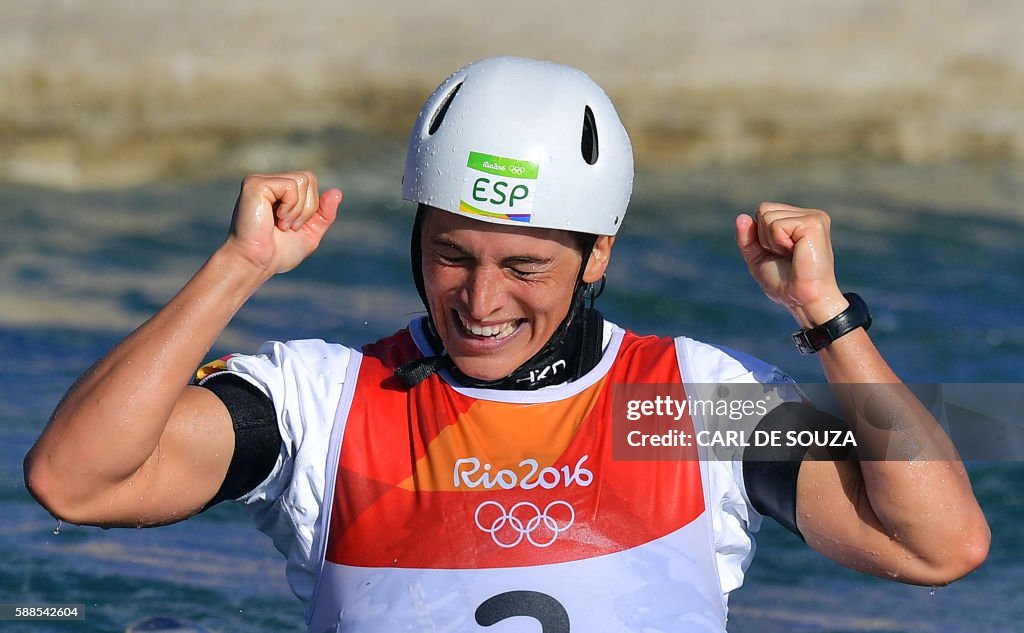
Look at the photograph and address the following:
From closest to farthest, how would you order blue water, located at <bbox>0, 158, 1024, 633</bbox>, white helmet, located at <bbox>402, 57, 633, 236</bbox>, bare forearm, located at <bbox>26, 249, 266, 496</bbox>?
bare forearm, located at <bbox>26, 249, 266, 496</bbox>, white helmet, located at <bbox>402, 57, 633, 236</bbox>, blue water, located at <bbox>0, 158, 1024, 633</bbox>

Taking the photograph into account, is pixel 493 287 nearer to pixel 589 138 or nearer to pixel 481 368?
pixel 481 368

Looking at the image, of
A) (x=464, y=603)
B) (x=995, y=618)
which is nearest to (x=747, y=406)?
(x=464, y=603)

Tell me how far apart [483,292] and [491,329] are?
0.15 meters

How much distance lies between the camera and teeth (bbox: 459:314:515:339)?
370 centimetres

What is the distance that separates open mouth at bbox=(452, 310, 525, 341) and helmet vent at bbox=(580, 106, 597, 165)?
19.6 inches

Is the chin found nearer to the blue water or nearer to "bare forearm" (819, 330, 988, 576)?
"bare forearm" (819, 330, 988, 576)

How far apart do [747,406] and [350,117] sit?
10.1 m

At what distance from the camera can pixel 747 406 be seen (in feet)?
12.3

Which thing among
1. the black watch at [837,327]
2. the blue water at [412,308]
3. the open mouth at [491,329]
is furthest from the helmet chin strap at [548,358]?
the blue water at [412,308]

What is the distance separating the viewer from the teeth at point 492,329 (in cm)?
370

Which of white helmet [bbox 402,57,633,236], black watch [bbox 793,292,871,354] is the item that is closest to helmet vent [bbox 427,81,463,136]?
white helmet [bbox 402,57,633,236]

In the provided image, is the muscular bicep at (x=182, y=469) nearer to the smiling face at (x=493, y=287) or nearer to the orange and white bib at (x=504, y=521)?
the orange and white bib at (x=504, y=521)

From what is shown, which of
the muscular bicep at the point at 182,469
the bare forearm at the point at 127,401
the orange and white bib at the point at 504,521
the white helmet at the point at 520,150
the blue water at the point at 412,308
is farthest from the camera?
the blue water at the point at 412,308

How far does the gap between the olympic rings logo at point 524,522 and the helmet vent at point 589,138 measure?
3.08 feet
